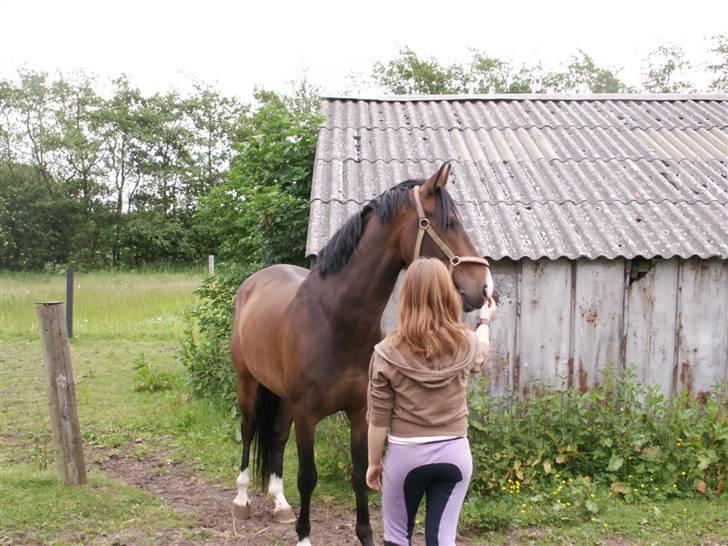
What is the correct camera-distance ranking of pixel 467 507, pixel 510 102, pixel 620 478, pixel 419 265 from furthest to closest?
pixel 510 102 → pixel 620 478 → pixel 467 507 → pixel 419 265

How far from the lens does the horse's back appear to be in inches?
163

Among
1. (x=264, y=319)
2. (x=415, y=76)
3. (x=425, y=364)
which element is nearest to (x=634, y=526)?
(x=425, y=364)

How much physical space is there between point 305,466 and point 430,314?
5.94 ft

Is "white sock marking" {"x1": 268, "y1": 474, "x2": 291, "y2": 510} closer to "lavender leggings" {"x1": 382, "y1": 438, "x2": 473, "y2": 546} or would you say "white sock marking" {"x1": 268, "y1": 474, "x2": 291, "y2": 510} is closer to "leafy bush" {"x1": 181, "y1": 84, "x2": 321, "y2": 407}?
"lavender leggings" {"x1": 382, "y1": 438, "x2": 473, "y2": 546}

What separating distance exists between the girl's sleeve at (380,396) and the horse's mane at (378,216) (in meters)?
0.91

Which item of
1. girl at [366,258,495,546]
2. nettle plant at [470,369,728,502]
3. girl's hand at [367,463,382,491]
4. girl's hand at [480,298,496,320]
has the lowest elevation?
nettle plant at [470,369,728,502]

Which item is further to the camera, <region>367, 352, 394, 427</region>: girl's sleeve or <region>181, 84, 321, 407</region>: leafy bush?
<region>181, 84, 321, 407</region>: leafy bush

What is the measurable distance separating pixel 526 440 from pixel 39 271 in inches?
1137

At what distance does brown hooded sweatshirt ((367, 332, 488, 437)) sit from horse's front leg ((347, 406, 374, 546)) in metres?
1.17

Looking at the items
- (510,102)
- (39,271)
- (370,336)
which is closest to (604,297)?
(370,336)

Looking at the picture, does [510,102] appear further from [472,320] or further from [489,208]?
[472,320]

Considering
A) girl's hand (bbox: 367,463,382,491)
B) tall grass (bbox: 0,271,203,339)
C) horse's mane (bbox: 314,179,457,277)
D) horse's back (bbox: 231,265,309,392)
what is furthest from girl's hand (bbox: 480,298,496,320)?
tall grass (bbox: 0,271,203,339)

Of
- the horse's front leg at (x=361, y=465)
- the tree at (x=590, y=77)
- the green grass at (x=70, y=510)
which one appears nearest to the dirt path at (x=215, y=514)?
the green grass at (x=70, y=510)

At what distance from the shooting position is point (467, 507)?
13.9 feet
